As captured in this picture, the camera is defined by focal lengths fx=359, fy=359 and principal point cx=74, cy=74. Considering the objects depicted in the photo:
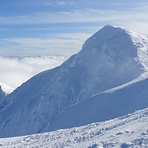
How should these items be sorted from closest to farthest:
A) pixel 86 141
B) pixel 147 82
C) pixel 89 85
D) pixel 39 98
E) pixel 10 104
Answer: pixel 86 141 → pixel 147 82 → pixel 89 85 → pixel 39 98 → pixel 10 104

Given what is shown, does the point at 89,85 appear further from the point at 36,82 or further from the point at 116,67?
the point at 36,82

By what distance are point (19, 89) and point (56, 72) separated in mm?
23233

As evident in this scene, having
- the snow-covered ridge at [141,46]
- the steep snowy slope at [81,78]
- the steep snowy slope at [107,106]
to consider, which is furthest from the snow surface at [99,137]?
the snow-covered ridge at [141,46]

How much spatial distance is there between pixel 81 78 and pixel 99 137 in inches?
3767

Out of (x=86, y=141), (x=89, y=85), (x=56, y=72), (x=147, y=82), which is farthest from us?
(x=56, y=72)

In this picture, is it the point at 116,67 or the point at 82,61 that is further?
the point at 82,61

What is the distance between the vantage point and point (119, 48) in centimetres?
13000

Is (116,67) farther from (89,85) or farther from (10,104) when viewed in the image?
(10,104)

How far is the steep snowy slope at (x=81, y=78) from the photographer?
121 metres

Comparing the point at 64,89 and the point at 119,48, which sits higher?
the point at 119,48

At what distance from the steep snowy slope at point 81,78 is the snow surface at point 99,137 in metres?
74.1

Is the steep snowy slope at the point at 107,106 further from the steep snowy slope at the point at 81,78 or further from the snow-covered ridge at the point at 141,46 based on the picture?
the snow-covered ridge at the point at 141,46

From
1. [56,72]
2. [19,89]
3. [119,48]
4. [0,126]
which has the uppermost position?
[119,48]

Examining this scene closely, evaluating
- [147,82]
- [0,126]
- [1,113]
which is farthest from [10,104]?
[147,82]
